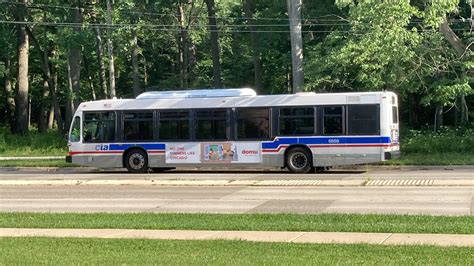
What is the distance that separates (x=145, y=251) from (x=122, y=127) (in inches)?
704

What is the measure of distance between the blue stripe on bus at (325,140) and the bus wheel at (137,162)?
16.5 feet

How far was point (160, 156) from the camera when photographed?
25.5 metres

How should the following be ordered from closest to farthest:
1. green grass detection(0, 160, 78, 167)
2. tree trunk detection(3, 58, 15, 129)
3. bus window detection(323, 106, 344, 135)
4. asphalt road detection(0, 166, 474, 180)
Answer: asphalt road detection(0, 166, 474, 180)
bus window detection(323, 106, 344, 135)
green grass detection(0, 160, 78, 167)
tree trunk detection(3, 58, 15, 129)

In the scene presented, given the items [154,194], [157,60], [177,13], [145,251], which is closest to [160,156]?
[154,194]

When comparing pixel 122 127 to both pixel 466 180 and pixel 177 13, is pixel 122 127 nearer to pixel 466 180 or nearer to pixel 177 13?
pixel 466 180

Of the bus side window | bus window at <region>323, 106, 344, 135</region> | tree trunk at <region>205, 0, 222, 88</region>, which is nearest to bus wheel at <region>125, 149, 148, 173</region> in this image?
the bus side window

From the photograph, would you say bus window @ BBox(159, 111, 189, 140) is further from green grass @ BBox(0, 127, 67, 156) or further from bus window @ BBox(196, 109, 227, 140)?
green grass @ BBox(0, 127, 67, 156)

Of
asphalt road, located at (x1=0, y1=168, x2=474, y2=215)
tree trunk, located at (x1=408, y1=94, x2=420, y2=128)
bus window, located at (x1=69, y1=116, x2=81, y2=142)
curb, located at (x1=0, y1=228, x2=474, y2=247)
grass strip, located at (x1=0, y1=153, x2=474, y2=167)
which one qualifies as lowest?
asphalt road, located at (x1=0, y1=168, x2=474, y2=215)

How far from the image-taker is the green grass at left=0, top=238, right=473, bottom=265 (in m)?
7.58

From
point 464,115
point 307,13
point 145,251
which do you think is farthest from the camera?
point 307,13

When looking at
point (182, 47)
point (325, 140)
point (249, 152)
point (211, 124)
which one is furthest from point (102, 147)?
point (182, 47)

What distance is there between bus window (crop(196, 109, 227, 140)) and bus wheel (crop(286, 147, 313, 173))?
8.90 feet

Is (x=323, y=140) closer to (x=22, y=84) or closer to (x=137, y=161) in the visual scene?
(x=137, y=161)

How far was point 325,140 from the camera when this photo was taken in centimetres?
2347
